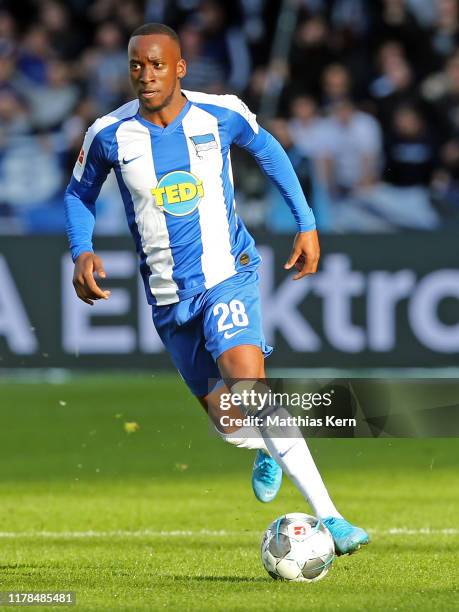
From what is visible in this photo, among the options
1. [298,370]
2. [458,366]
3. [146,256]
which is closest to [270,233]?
[298,370]

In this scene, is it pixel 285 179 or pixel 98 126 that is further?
pixel 285 179

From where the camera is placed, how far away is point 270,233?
12812 millimetres

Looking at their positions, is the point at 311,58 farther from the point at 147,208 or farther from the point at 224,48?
the point at 147,208

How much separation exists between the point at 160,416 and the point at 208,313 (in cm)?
523

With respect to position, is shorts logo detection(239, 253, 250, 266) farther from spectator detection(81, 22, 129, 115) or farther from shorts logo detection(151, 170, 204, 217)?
spectator detection(81, 22, 129, 115)

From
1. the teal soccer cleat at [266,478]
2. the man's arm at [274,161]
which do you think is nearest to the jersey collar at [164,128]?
the man's arm at [274,161]

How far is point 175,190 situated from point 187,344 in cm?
71

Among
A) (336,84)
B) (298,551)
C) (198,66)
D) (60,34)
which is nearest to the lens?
(298,551)

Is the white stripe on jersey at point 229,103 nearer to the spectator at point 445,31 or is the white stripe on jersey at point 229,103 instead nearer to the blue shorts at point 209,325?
the blue shorts at point 209,325

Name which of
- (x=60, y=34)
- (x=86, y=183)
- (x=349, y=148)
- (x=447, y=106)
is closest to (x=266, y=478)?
(x=86, y=183)

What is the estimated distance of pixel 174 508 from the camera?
8219 millimetres

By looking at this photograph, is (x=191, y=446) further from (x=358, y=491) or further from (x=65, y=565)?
(x=65, y=565)

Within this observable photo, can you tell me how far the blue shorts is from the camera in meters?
Answer: 6.07

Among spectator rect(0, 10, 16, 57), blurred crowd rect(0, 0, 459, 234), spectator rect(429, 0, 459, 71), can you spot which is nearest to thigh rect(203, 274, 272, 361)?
blurred crowd rect(0, 0, 459, 234)
